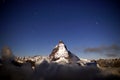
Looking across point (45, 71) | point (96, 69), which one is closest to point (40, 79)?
point (45, 71)

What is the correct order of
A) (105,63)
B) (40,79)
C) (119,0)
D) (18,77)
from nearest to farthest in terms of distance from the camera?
(119,0), (18,77), (40,79), (105,63)

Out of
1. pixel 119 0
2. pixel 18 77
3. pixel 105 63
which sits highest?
pixel 105 63

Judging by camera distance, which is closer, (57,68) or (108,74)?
(108,74)

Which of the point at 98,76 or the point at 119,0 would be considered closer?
the point at 119,0

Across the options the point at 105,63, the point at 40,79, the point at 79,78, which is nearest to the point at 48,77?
the point at 40,79

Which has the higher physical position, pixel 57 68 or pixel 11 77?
pixel 57 68

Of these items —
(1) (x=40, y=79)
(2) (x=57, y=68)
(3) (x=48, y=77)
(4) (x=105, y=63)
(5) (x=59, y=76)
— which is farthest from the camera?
(4) (x=105, y=63)

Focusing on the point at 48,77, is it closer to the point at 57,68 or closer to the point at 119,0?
the point at 57,68

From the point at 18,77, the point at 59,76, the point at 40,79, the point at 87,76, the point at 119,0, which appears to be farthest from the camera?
the point at 59,76

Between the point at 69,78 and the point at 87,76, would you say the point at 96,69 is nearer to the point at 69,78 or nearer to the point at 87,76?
the point at 69,78
